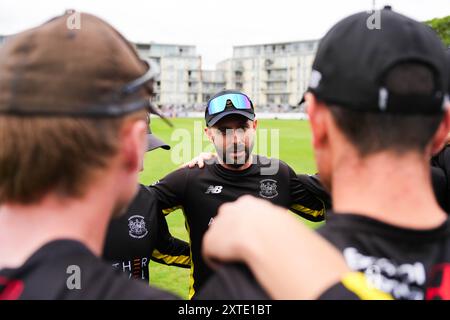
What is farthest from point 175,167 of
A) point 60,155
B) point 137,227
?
point 60,155

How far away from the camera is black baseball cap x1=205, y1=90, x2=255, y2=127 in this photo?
4.23m

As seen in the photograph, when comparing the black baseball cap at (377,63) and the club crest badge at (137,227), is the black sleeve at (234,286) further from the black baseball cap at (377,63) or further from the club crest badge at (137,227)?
the club crest badge at (137,227)

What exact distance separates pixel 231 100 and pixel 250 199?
2.79m

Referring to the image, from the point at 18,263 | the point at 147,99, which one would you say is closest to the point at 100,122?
the point at 147,99

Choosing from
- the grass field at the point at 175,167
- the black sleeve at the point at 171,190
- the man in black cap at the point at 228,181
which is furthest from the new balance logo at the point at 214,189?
the grass field at the point at 175,167

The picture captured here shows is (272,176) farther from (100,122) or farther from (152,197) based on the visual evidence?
(100,122)

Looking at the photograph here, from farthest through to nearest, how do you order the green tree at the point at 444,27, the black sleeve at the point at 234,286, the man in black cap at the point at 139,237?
the green tree at the point at 444,27, the man in black cap at the point at 139,237, the black sleeve at the point at 234,286

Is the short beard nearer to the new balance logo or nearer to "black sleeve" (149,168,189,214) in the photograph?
the new balance logo

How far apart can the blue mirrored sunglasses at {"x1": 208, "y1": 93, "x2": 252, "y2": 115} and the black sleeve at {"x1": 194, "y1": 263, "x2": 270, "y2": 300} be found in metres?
2.97

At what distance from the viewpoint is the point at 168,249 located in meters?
4.02

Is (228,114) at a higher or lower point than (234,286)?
higher

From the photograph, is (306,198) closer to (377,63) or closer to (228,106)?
(228,106)

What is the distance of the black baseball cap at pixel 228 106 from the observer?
4227mm

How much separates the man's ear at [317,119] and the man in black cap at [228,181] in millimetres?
2597
